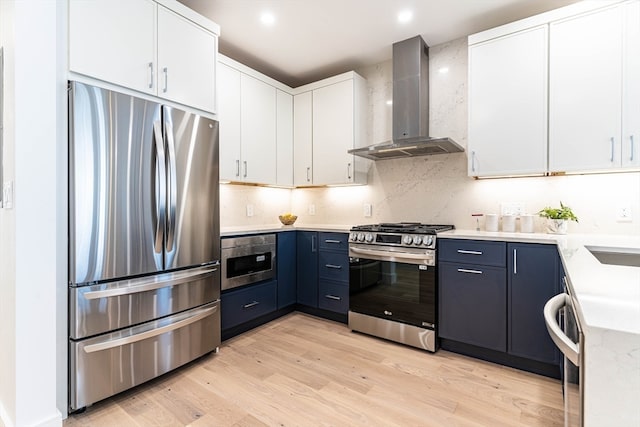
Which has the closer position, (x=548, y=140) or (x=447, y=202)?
(x=548, y=140)

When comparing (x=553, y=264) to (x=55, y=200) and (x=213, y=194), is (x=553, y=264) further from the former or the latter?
(x=55, y=200)

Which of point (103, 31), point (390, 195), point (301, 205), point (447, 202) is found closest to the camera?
point (103, 31)

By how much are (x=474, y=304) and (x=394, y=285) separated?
62 centimetres

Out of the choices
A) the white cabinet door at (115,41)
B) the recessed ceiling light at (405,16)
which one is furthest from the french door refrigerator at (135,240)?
the recessed ceiling light at (405,16)

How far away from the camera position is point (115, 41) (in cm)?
192

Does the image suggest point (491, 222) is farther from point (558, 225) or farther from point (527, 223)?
point (558, 225)

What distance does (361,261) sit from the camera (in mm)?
2934

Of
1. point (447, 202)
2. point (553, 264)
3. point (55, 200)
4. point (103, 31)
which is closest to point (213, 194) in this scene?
point (55, 200)

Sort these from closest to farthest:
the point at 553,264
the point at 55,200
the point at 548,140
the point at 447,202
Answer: the point at 55,200 < the point at 553,264 < the point at 548,140 < the point at 447,202

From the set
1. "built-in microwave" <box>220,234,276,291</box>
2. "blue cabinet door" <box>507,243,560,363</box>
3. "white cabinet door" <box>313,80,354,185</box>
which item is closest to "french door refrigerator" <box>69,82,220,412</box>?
"built-in microwave" <box>220,234,276,291</box>

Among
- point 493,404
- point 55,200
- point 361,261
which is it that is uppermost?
point 55,200

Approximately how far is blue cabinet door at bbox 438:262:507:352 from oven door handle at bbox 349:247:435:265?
0.41ft

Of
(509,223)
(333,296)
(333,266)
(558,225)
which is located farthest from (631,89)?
(333,296)

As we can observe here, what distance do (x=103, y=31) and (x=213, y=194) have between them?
1.17 m
